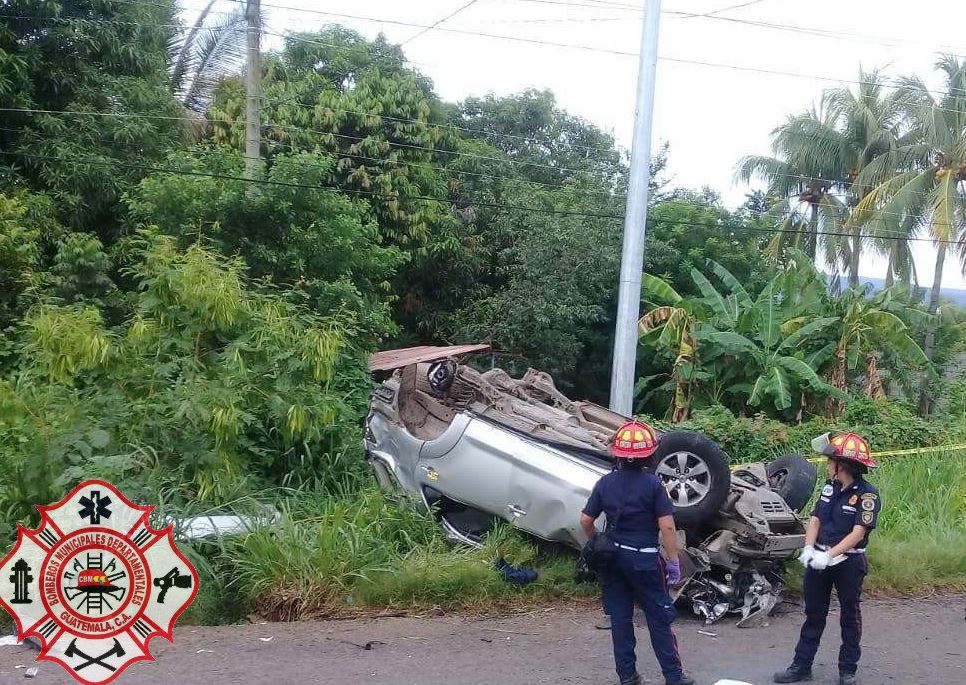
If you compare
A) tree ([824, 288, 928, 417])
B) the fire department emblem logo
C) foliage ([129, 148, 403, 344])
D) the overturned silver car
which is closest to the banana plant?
tree ([824, 288, 928, 417])

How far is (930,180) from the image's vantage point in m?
24.3

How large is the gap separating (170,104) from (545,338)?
8.26 meters

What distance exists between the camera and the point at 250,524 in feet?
22.6

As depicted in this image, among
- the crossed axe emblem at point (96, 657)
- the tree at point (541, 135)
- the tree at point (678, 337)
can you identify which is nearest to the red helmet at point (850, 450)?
the crossed axe emblem at point (96, 657)

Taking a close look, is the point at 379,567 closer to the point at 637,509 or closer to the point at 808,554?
the point at 637,509

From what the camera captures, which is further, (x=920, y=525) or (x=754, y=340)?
(x=754, y=340)

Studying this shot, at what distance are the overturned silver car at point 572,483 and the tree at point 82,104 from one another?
8.13 metres

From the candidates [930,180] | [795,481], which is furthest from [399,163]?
[930,180]

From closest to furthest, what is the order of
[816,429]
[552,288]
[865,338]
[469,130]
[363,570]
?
[363,570], [816,429], [865,338], [552,288], [469,130]

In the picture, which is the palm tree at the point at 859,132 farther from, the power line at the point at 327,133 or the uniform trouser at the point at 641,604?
the uniform trouser at the point at 641,604

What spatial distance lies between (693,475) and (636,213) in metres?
5.56

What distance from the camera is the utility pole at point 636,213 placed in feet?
38.5

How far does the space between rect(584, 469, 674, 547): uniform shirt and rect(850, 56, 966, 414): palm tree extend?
19650mm

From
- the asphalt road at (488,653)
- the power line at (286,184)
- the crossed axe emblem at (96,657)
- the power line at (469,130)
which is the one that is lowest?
the asphalt road at (488,653)
